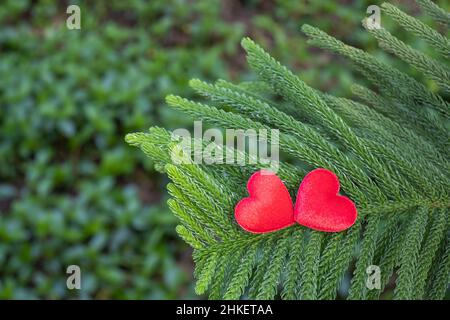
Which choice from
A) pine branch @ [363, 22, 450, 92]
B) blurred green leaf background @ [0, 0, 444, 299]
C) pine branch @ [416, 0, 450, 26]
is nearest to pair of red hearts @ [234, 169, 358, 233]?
pine branch @ [363, 22, 450, 92]

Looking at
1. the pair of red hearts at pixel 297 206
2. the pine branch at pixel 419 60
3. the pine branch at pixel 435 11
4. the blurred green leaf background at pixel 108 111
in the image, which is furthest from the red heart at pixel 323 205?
the blurred green leaf background at pixel 108 111

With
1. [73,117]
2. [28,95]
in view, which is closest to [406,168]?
[73,117]

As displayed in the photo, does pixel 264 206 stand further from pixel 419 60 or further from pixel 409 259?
pixel 419 60

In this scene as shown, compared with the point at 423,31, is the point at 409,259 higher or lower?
lower

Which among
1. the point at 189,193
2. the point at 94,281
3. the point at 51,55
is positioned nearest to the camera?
the point at 189,193

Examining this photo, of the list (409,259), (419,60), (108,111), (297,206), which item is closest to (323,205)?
(297,206)

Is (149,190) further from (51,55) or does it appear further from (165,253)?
(51,55)

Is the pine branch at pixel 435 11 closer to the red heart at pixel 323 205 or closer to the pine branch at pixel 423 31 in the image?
the pine branch at pixel 423 31
